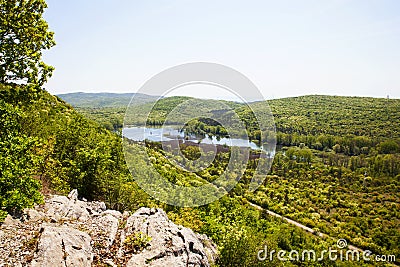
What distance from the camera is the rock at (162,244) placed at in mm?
8516

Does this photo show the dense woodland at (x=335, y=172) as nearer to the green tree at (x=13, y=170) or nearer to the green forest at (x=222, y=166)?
the green forest at (x=222, y=166)

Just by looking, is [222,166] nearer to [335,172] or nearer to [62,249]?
[62,249]

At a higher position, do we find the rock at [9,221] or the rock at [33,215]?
the rock at [9,221]

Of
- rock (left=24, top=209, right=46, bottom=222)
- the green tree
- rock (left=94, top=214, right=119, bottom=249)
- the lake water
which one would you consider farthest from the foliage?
the lake water

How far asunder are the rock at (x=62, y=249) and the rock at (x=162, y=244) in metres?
1.30

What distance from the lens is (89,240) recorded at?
27.8ft

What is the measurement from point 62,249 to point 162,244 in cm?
302

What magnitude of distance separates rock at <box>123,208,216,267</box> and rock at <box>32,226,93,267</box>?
51.0 inches

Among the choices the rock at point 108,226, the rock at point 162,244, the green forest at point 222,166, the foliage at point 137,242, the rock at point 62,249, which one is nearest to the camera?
the rock at point 62,249

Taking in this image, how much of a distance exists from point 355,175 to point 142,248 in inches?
3620

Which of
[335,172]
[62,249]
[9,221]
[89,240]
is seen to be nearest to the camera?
[62,249]

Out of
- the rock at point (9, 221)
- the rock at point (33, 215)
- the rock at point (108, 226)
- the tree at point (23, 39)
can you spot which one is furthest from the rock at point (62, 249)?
the tree at point (23, 39)

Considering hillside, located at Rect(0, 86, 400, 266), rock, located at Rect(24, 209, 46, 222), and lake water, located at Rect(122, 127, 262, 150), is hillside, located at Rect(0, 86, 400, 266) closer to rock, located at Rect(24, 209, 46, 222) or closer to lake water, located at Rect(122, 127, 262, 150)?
rock, located at Rect(24, 209, 46, 222)

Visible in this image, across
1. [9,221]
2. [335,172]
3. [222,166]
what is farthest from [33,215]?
[335,172]
